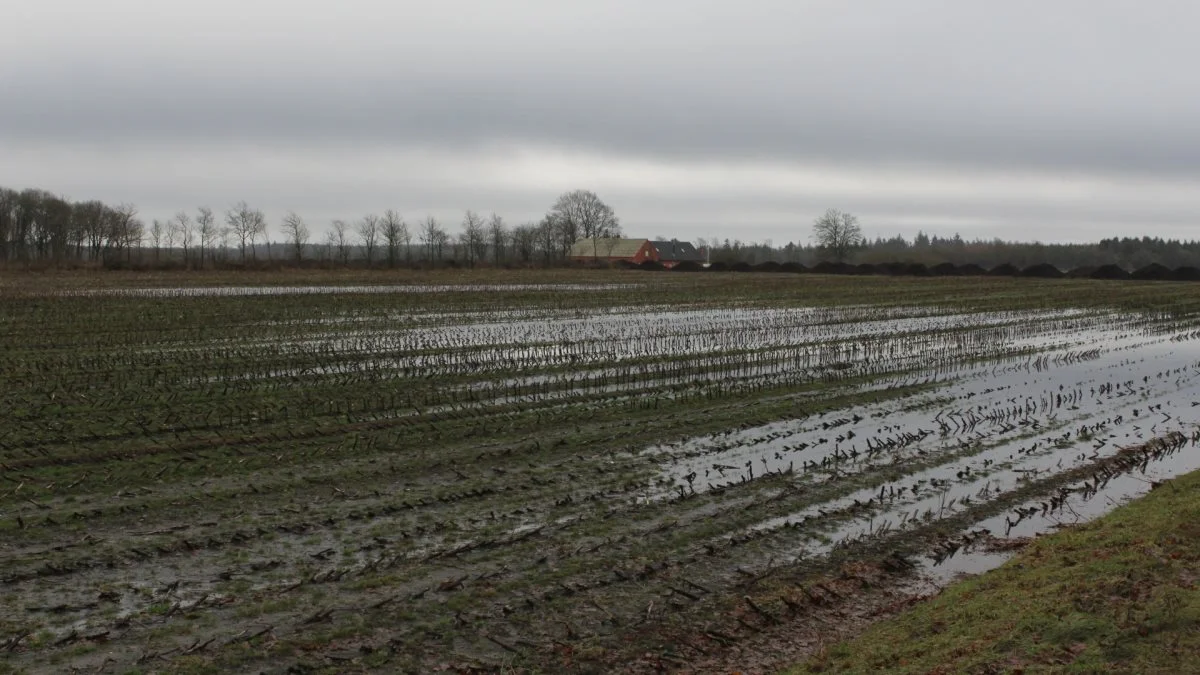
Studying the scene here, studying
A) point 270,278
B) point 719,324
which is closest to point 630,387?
point 719,324

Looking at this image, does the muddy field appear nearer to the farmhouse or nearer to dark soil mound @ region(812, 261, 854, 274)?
dark soil mound @ region(812, 261, 854, 274)

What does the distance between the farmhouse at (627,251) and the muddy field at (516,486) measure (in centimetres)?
10075

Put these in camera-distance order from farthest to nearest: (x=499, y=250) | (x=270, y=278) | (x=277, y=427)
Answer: (x=499, y=250), (x=270, y=278), (x=277, y=427)

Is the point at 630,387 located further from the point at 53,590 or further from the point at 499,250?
the point at 499,250

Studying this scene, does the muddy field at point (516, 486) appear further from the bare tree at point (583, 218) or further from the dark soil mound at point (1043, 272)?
the bare tree at point (583, 218)

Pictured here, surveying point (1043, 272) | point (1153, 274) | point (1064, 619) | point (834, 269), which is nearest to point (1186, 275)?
point (1153, 274)

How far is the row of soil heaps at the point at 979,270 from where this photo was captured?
77.8 meters

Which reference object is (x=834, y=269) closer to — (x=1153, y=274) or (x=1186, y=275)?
(x=1153, y=274)

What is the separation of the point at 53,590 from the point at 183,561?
1.11 meters

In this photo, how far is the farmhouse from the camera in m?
131

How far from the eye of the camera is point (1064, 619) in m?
7.11

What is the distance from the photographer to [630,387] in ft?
Answer: 65.3

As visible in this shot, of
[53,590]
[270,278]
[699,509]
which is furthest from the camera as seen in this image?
[270,278]

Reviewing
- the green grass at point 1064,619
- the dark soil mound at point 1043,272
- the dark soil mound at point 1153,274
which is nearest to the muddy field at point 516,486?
the green grass at point 1064,619
